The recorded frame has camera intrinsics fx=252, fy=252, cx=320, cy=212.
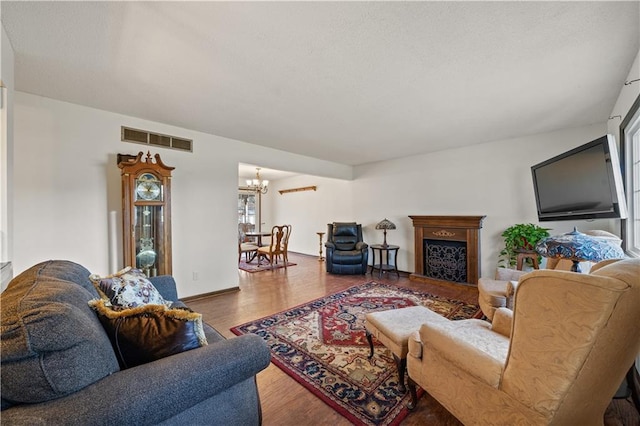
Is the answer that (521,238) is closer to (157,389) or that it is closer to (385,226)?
(385,226)

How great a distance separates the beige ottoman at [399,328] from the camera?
1666mm

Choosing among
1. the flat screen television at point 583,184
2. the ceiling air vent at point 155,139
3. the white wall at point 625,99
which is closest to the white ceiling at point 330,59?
the white wall at point 625,99

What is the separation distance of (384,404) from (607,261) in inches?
58.8

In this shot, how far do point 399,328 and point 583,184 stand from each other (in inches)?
81.7

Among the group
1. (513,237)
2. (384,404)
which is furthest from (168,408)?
(513,237)

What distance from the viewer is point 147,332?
3.48 feet

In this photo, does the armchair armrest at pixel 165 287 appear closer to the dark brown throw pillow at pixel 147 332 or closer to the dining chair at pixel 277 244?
the dark brown throw pillow at pixel 147 332

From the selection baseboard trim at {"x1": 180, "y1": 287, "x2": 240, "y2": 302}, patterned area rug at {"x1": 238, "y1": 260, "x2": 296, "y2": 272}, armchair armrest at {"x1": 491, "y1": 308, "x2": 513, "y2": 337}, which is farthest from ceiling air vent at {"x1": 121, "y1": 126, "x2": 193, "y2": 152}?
armchair armrest at {"x1": 491, "y1": 308, "x2": 513, "y2": 337}

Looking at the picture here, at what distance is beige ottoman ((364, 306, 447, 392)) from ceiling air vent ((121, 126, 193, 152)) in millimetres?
3248

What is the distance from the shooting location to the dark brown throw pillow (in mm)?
1027

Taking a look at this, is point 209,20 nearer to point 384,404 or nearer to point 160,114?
point 160,114

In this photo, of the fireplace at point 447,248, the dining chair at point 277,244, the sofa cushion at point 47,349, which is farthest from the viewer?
the dining chair at point 277,244

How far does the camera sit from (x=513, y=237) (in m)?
3.54

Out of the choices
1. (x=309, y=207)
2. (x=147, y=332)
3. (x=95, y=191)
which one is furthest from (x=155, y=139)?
(x=309, y=207)
